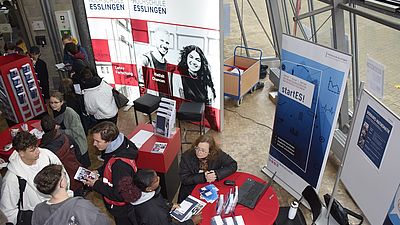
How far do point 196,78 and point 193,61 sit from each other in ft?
0.97

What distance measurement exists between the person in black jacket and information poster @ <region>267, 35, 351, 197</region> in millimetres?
1999

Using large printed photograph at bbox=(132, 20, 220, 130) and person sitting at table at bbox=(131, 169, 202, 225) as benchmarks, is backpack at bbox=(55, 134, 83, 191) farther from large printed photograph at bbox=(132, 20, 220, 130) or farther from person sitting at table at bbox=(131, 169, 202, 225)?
large printed photograph at bbox=(132, 20, 220, 130)

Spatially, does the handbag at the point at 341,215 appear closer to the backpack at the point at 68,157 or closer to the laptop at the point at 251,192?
the laptop at the point at 251,192

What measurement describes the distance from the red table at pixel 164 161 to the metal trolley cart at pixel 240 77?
2.48 m

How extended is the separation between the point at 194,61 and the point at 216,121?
1151 mm

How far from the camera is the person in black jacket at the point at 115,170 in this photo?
9.53ft

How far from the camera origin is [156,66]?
5973 millimetres

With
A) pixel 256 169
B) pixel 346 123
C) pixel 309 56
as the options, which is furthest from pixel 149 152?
pixel 346 123

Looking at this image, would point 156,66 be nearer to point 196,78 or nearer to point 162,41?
point 162,41

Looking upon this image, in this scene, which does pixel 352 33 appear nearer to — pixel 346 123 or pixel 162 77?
pixel 346 123

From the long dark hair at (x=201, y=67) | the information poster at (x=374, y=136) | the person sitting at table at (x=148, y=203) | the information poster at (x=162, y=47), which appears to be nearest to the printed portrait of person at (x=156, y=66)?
the information poster at (x=162, y=47)

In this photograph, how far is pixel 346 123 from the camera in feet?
16.9

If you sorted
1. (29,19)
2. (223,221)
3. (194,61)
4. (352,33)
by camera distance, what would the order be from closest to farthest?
(223,221) < (352,33) < (194,61) < (29,19)

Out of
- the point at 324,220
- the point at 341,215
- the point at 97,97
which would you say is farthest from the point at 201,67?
the point at 341,215
